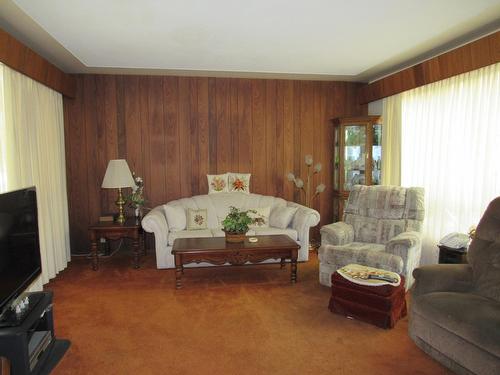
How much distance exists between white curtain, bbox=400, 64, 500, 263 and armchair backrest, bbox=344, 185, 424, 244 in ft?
1.37

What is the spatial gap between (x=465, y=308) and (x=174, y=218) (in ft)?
10.8

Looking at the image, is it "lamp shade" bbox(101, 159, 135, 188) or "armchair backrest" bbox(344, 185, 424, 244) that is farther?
"lamp shade" bbox(101, 159, 135, 188)

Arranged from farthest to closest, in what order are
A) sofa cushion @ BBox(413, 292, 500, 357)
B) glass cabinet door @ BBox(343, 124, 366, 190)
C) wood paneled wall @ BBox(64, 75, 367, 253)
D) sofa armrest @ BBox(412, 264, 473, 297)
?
glass cabinet door @ BBox(343, 124, 366, 190) → wood paneled wall @ BBox(64, 75, 367, 253) → sofa armrest @ BBox(412, 264, 473, 297) → sofa cushion @ BBox(413, 292, 500, 357)

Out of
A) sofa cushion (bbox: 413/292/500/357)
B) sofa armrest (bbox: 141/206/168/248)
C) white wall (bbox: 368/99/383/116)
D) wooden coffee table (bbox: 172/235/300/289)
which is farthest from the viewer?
white wall (bbox: 368/99/383/116)

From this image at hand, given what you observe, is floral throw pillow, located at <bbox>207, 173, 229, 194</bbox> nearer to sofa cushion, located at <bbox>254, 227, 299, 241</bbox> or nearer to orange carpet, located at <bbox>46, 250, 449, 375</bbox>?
sofa cushion, located at <bbox>254, 227, 299, 241</bbox>

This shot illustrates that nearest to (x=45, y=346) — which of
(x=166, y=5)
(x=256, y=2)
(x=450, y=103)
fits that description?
(x=166, y=5)

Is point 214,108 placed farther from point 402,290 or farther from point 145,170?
point 402,290

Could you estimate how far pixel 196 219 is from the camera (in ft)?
15.2

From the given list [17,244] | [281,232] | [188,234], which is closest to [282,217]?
[281,232]

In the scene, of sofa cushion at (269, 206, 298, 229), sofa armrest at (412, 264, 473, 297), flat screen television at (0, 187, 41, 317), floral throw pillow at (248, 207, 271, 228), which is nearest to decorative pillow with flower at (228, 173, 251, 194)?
floral throw pillow at (248, 207, 271, 228)

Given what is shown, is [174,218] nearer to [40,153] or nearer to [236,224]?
[236,224]

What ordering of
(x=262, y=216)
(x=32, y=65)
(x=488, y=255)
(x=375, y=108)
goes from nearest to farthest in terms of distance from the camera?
(x=488, y=255)
(x=32, y=65)
(x=262, y=216)
(x=375, y=108)

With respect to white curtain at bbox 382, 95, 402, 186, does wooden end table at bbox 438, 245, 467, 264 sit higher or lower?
lower

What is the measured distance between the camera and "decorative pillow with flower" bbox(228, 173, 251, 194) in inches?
202
